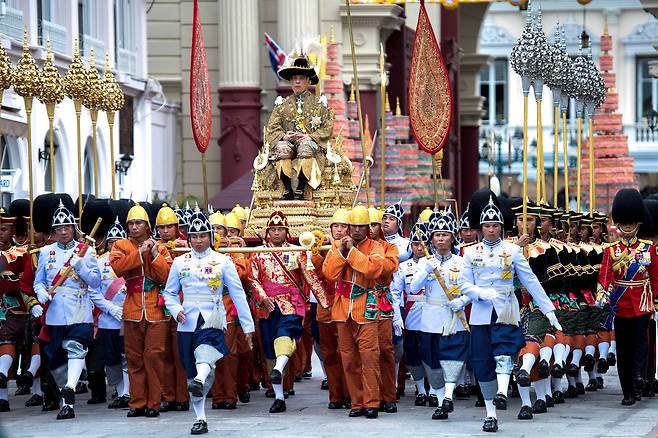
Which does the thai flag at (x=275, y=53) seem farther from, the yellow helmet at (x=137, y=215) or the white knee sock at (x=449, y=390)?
the white knee sock at (x=449, y=390)

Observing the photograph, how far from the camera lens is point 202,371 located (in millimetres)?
15523

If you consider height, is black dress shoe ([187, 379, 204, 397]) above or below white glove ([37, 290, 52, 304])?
below

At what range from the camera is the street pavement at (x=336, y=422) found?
15.1 metres

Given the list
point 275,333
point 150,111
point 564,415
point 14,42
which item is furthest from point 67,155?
point 564,415

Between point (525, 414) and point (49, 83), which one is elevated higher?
point (49, 83)

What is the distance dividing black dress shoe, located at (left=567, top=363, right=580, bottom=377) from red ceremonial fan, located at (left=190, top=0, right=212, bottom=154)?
4.54 m

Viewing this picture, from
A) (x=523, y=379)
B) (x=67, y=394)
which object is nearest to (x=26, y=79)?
(x=67, y=394)

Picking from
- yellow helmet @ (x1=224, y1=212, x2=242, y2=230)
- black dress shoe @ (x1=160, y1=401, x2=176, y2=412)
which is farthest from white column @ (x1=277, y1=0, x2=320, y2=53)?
black dress shoe @ (x1=160, y1=401, x2=176, y2=412)

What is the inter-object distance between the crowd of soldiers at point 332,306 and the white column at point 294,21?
18.8m

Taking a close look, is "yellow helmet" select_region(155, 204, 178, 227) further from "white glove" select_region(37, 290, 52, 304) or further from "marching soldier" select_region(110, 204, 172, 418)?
"white glove" select_region(37, 290, 52, 304)

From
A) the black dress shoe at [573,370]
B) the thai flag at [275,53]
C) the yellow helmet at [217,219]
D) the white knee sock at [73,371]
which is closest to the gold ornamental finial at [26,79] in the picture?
the yellow helmet at [217,219]

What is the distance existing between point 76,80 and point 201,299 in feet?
16.5

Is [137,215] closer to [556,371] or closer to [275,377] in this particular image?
[275,377]

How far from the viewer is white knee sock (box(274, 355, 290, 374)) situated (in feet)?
54.8
